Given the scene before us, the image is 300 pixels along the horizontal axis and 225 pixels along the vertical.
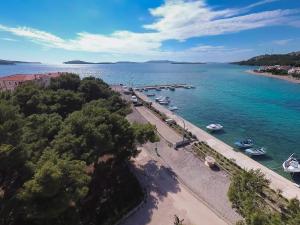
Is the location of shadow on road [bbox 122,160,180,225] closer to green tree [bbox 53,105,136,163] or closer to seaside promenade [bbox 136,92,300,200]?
green tree [bbox 53,105,136,163]

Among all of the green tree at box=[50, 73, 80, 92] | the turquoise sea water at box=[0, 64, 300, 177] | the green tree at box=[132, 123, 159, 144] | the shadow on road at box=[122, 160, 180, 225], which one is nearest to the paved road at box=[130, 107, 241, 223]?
the shadow on road at box=[122, 160, 180, 225]

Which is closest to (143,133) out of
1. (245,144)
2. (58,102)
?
(58,102)

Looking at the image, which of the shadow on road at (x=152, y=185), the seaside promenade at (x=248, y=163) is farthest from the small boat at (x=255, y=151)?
the shadow on road at (x=152, y=185)

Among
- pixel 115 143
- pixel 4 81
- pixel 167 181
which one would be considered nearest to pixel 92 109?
pixel 115 143

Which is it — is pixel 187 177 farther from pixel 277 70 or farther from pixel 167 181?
Result: pixel 277 70

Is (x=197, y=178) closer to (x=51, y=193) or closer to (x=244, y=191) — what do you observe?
(x=244, y=191)

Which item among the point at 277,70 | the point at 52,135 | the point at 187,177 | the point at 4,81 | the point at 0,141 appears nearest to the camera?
the point at 0,141
